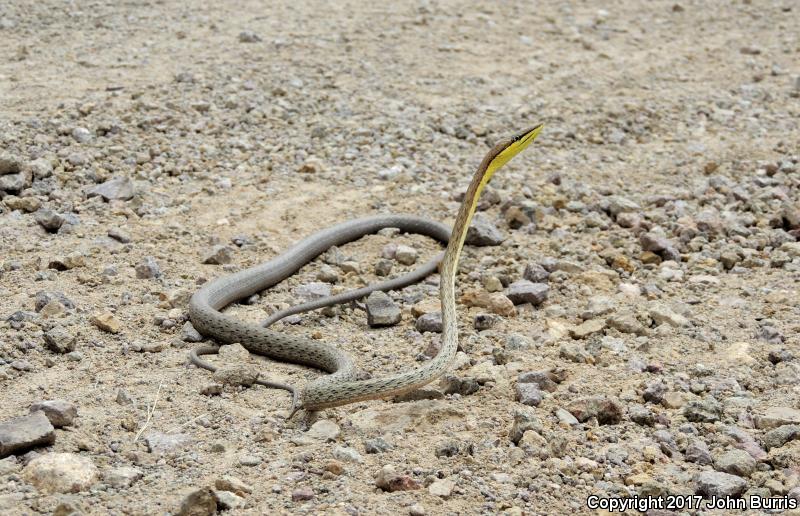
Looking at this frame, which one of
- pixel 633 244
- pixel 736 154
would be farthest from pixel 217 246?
pixel 736 154

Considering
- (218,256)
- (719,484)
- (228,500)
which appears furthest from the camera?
(218,256)

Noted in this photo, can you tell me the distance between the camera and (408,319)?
Answer: 18.7 feet

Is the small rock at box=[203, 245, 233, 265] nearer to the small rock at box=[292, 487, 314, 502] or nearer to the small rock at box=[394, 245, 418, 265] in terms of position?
the small rock at box=[394, 245, 418, 265]

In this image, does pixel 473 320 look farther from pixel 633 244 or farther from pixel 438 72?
pixel 438 72

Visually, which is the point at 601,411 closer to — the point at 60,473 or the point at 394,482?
the point at 394,482

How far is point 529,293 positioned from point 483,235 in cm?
88

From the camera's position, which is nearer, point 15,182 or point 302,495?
point 302,495

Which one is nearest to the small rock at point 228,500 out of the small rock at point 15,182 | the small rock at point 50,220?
the small rock at point 50,220

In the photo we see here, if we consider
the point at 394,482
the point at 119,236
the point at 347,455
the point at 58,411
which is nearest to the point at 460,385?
the point at 347,455

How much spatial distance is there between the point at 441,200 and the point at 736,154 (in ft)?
8.61

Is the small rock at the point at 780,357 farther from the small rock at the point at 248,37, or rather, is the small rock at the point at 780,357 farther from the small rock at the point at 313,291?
the small rock at the point at 248,37

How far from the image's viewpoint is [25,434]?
3967mm

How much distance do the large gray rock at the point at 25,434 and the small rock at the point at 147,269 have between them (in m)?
1.83

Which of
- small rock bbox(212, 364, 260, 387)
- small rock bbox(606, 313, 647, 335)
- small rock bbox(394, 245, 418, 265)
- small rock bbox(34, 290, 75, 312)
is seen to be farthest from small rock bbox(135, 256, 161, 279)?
small rock bbox(606, 313, 647, 335)
